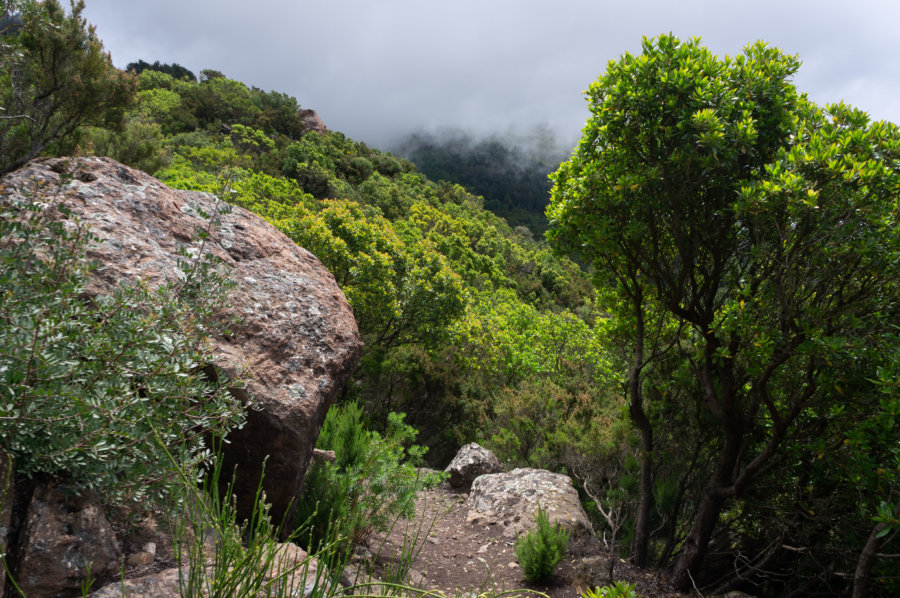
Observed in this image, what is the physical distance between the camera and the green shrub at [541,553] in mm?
4484

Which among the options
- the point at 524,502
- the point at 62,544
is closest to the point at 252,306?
the point at 62,544

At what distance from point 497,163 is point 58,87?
378 feet

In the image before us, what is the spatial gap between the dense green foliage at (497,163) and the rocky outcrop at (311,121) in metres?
38.7

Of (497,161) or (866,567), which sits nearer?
(866,567)

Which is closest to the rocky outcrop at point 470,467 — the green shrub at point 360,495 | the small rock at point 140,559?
the green shrub at point 360,495

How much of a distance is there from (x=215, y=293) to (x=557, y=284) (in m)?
33.1

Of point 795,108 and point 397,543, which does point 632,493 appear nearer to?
point 397,543

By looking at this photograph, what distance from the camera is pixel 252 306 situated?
11.8 ft

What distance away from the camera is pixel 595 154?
14.9 feet

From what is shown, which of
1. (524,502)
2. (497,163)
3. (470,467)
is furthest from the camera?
(497,163)

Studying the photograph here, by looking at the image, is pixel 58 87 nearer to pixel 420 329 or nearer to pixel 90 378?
pixel 420 329

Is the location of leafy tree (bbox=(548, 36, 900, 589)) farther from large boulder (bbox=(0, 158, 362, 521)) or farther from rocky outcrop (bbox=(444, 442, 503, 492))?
rocky outcrop (bbox=(444, 442, 503, 492))

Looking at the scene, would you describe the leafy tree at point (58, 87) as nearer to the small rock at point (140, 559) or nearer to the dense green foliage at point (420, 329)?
the dense green foliage at point (420, 329)

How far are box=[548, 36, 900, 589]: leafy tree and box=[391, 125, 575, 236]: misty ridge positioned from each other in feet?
239
